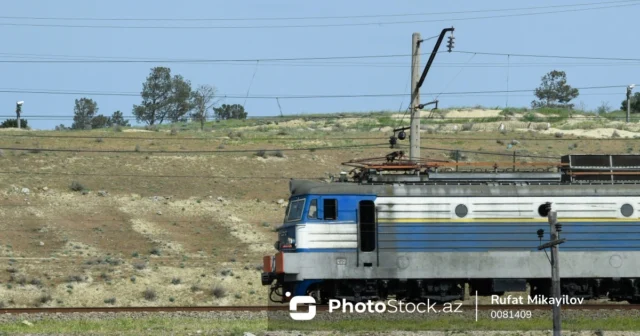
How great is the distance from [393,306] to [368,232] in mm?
2162

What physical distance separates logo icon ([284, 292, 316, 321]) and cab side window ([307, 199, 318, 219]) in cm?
210

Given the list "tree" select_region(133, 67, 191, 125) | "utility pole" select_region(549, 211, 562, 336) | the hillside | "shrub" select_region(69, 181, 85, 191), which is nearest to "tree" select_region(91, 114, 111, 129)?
"tree" select_region(133, 67, 191, 125)

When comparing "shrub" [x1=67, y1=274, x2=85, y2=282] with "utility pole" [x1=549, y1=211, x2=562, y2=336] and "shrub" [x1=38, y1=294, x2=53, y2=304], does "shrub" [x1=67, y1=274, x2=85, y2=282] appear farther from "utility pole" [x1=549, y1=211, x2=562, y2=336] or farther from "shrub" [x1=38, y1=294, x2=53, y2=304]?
"utility pole" [x1=549, y1=211, x2=562, y2=336]

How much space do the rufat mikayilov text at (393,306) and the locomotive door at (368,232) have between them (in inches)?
49.7

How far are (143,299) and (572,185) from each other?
51.7 ft

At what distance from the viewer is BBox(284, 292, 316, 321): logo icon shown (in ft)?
85.3

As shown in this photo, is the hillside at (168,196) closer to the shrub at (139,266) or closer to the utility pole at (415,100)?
the shrub at (139,266)

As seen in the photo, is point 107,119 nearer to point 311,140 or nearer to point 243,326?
point 311,140

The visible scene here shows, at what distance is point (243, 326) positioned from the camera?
80.7ft

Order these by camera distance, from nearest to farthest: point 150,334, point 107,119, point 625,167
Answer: point 150,334, point 625,167, point 107,119

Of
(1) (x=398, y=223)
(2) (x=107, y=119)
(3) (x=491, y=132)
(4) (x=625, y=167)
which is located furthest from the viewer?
(2) (x=107, y=119)

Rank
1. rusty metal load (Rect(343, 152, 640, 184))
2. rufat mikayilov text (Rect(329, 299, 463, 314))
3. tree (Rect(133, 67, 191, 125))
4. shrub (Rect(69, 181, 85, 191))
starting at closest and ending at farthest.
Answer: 1. rufat mikayilov text (Rect(329, 299, 463, 314))
2. rusty metal load (Rect(343, 152, 640, 184))
3. shrub (Rect(69, 181, 85, 191))
4. tree (Rect(133, 67, 191, 125))

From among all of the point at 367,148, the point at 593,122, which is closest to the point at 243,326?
the point at 367,148

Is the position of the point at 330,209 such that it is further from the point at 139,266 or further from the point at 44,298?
the point at 139,266
